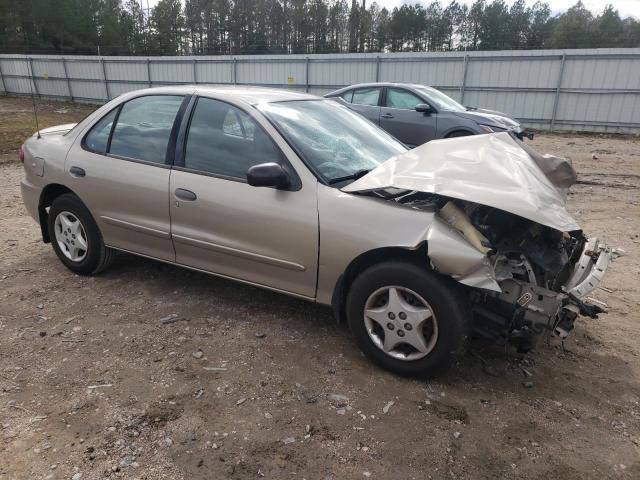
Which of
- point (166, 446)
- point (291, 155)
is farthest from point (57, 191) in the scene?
point (166, 446)

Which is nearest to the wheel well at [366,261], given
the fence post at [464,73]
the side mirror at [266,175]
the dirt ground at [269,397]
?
the dirt ground at [269,397]

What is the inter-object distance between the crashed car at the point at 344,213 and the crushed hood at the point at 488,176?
0.01 m

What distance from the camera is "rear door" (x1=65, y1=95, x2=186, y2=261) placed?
3707mm

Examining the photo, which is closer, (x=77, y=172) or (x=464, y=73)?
(x=77, y=172)

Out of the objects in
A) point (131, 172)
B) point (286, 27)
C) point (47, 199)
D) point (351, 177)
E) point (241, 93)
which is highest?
point (286, 27)

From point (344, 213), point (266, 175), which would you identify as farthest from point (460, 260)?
point (266, 175)

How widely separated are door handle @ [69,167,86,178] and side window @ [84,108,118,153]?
0.65 feet

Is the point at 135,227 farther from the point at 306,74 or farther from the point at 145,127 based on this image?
the point at 306,74

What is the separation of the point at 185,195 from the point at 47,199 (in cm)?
175

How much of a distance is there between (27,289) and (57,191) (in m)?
0.88

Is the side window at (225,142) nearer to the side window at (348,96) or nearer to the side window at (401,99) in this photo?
the side window at (401,99)

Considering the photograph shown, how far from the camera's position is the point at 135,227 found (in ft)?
12.7

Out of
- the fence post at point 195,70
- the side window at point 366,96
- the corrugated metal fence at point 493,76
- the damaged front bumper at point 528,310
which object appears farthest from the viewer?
the fence post at point 195,70

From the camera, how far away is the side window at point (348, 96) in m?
10.7
